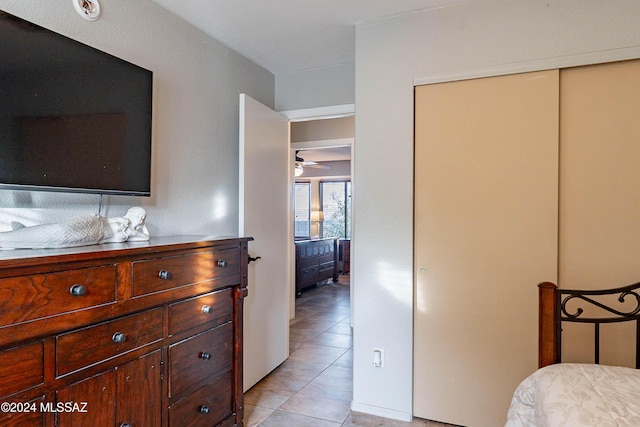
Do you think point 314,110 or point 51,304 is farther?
point 314,110

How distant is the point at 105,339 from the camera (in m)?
1.34

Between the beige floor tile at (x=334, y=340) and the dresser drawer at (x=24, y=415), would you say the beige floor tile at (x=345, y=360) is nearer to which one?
the beige floor tile at (x=334, y=340)

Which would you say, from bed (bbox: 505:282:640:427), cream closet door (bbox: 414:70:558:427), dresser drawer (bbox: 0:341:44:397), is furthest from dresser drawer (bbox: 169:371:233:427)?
bed (bbox: 505:282:640:427)

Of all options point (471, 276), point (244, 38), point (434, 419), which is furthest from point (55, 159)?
point (434, 419)

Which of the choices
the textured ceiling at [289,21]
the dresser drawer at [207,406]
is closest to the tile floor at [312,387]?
the dresser drawer at [207,406]

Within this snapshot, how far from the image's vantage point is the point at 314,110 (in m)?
3.22

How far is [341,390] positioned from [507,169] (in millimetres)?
1853

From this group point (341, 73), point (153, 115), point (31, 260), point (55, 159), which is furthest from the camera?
point (341, 73)

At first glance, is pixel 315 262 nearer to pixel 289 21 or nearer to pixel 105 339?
pixel 289 21

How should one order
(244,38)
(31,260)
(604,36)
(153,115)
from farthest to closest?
(244,38) → (153,115) → (604,36) → (31,260)

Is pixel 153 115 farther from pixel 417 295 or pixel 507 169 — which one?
pixel 507 169

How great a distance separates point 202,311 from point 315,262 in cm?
478

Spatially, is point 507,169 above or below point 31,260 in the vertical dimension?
above

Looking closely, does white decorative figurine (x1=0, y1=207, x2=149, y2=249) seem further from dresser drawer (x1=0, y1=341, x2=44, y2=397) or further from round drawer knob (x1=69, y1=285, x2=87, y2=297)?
dresser drawer (x1=0, y1=341, x2=44, y2=397)
